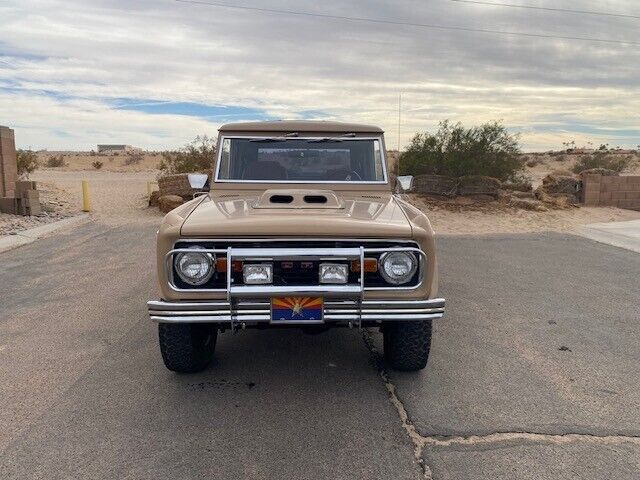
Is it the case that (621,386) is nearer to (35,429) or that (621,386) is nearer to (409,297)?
(409,297)

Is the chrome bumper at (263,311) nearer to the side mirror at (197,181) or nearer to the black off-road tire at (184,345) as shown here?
the black off-road tire at (184,345)

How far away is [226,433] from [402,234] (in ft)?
5.29

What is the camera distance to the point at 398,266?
11.0ft

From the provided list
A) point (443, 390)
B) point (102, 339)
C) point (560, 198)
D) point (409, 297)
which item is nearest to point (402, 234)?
point (409, 297)

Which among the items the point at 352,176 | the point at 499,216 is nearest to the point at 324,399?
the point at 352,176

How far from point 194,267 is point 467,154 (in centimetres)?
1430

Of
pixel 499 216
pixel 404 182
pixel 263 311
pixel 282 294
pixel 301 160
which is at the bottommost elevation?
pixel 499 216

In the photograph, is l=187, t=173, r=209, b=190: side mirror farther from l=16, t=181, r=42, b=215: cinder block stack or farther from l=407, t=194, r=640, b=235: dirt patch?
l=16, t=181, r=42, b=215: cinder block stack

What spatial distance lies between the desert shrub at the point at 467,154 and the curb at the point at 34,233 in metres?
9.54

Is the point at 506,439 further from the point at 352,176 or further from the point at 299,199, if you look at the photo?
the point at 352,176

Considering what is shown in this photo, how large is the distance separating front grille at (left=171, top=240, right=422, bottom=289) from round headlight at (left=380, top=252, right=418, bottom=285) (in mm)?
35

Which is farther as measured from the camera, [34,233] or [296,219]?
[34,233]

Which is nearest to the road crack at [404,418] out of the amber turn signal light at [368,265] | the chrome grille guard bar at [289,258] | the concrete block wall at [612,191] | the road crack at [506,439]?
the road crack at [506,439]

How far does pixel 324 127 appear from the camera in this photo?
4.93m
